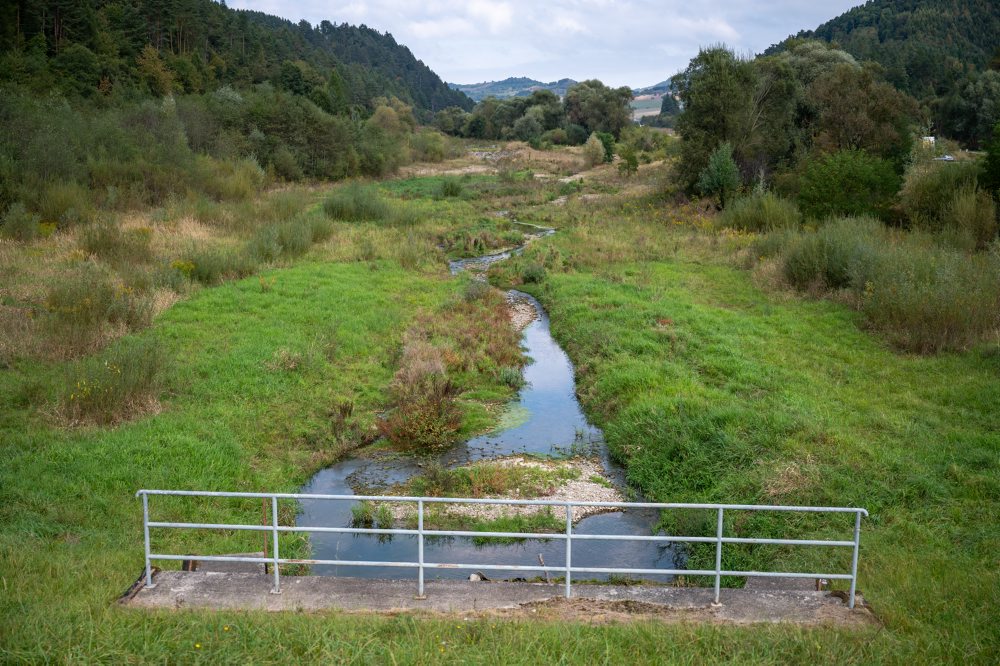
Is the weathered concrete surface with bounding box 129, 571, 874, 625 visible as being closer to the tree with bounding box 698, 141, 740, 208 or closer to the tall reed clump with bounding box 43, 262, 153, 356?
the tall reed clump with bounding box 43, 262, 153, 356

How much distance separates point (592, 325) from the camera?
21.0 metres

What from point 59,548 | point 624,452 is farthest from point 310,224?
point 59,548

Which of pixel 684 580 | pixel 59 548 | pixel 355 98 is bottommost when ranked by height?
pixel 684 580

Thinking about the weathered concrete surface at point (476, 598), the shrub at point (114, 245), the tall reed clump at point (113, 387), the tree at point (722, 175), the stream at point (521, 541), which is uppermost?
the tree at point (722, 175)

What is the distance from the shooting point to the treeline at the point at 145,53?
138 ft

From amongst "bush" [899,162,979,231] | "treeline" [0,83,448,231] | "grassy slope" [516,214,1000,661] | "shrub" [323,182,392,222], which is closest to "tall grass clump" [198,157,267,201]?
"treeline" [0,83,448,231]

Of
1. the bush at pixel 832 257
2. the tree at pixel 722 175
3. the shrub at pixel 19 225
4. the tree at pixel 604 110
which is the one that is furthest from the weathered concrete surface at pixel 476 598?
the tree at pixel 604 110

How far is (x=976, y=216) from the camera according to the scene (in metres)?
23.0

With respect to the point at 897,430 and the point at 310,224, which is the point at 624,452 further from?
the point at 310,224

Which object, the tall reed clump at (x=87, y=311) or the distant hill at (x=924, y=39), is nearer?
the tall reed clump at (x=87, y=311)

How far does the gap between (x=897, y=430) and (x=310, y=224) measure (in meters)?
23.0

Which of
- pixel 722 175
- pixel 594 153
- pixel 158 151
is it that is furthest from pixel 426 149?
pixel 722 175

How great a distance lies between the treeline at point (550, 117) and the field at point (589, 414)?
60658 millimetres

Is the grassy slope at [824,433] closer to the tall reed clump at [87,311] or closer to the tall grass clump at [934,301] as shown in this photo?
the tall grass clump at [934,301]
